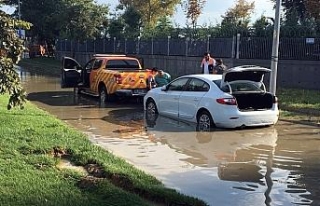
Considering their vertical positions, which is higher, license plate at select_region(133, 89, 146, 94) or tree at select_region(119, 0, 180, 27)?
tree at select_region(119, 0, 180, 27)

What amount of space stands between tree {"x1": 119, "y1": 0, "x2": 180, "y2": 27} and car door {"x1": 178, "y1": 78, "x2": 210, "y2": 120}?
29944 mm

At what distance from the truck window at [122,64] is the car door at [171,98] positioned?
16.2ft

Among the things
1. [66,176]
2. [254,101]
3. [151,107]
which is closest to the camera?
[66,176]

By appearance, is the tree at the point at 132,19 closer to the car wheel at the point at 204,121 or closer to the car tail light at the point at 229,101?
the car wheel at the point at 204,121

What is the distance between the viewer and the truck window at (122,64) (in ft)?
65.8

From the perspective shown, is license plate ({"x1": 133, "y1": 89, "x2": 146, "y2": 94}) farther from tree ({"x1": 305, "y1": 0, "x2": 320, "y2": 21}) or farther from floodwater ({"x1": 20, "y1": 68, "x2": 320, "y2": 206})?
tree ({"x1": 305, "y1": 0, "x2": 320, "y2": 21})

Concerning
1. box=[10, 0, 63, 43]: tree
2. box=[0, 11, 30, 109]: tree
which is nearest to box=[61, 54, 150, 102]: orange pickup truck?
box=[0, 11, 30, 109]: tree

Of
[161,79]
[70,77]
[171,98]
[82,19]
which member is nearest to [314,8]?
[161,79]

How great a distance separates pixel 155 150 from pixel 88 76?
1086 centimetres

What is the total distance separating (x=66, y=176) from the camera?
24.3 feet

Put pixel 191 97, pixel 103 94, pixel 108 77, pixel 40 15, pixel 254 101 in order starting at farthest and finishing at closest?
pixel 40 15 < pixel 103 94 < pixel 108 77 < pixel 191 97 < pixel 254 101

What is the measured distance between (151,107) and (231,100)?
3.87m

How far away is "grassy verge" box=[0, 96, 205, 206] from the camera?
6320mm

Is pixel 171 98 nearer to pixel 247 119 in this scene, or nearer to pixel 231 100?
pixel 231 100
